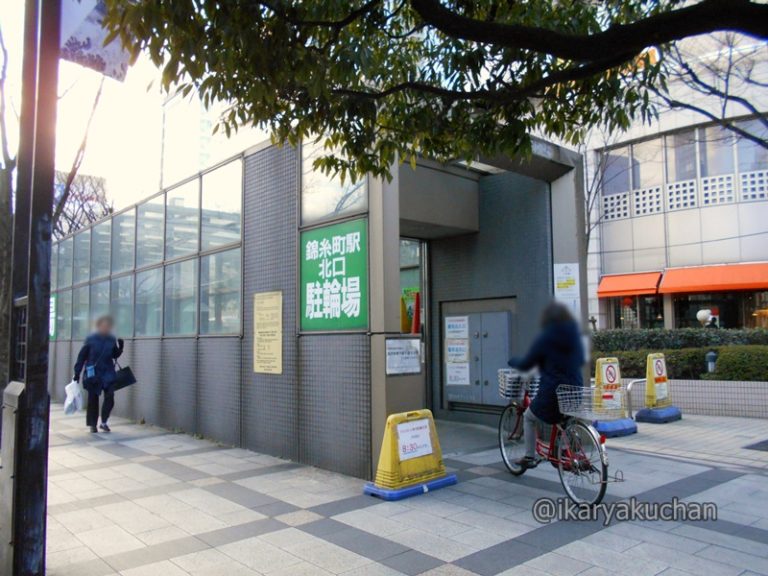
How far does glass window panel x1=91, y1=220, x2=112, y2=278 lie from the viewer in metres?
14.1

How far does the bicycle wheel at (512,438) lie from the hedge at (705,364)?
4718 mm

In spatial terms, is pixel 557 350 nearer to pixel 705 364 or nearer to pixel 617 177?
pixel 617 177

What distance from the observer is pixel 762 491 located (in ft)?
19.3

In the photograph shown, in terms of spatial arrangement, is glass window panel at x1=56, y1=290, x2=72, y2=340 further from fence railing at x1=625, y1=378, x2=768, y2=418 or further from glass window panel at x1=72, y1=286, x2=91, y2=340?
fence railing at x1=625, y1=378, x2=768, y2=418

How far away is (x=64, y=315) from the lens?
56.5ft

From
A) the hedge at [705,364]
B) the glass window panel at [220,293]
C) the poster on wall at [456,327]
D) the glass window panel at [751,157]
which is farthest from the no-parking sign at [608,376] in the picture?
the glass window panel at [751,157]

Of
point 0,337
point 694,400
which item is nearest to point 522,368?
point 0,337

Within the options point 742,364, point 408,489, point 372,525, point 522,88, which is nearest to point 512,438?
point 408,489

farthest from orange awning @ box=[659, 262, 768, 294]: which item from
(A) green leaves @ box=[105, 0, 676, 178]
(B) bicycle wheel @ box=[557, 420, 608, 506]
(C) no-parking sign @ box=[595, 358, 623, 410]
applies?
(B) bicycle wheel @ box=[557, 420, 608, 506]

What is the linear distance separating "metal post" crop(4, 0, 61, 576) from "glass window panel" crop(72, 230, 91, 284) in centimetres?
1267

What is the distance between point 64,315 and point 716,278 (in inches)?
771

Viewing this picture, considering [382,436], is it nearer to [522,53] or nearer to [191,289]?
[522,53]

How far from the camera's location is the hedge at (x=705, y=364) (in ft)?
38.3

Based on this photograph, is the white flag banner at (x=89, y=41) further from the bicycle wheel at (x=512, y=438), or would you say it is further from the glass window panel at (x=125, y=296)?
the glass window panel at (x=125, y=296)
